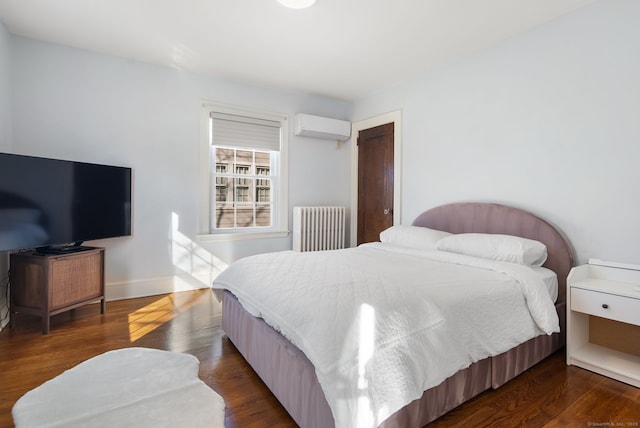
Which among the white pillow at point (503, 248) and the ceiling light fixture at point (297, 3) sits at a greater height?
the ceiling light fixture at point (297, 3)

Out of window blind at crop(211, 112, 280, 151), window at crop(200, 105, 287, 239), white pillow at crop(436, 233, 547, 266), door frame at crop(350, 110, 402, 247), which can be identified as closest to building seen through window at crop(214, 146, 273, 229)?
window at crop(200, 105, 287, 239)

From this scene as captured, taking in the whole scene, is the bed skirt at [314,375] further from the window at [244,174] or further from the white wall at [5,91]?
the white wall at [5,91]

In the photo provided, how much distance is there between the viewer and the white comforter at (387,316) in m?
1.21

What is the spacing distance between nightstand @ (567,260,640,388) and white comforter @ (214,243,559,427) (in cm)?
32

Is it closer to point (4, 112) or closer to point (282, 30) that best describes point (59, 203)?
point (4, 112)

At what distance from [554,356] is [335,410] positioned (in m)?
1.91

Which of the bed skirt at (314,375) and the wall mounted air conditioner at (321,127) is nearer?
the bed skirt at (314,375)

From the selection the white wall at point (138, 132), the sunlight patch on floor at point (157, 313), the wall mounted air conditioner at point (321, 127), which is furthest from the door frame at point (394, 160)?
the sunlight patch on floor at point (157, 313)

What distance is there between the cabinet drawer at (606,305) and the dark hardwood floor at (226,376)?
0.39 meters

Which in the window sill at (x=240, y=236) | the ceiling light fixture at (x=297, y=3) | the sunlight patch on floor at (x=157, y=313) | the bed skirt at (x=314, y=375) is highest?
the ceiling light fixture at (x=297, y=3)

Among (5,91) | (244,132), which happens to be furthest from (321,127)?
(5,91)

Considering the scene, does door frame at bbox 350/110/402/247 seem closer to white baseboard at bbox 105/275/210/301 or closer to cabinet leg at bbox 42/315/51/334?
white baseboard at bbox 105/275/210/301

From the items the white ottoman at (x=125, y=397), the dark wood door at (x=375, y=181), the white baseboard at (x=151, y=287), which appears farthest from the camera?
the dark wood door at (x=375, y=181)

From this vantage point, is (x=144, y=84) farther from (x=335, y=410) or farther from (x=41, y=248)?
(x=335, y=410)
